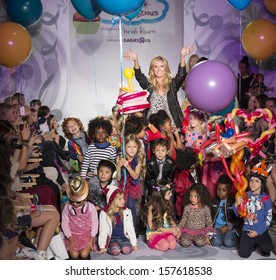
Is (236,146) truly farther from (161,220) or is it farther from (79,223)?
(79,223)

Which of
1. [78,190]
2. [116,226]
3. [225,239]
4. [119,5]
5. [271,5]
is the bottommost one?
[225,239]

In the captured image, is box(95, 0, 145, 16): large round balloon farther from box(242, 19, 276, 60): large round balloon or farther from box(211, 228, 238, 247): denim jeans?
box(211, 228, 238, 247): denim jeans

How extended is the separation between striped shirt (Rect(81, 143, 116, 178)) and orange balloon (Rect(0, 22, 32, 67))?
1.26 meters

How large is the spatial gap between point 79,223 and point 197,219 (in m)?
0.98

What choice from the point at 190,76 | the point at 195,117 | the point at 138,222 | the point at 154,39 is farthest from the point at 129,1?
the point at 154,39

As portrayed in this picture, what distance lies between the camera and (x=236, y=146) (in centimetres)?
439

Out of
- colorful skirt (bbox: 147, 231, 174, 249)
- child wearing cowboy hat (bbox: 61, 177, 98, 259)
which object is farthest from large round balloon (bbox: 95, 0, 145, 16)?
colorful skirt (bbox: 147, 231, 174, 249)

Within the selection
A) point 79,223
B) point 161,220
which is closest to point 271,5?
point 161,220

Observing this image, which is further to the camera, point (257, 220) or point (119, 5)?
point (119, 5)

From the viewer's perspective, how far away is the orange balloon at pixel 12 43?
5.32 m

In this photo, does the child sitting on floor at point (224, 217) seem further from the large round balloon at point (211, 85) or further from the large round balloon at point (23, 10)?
the large round balloon at point (23, 10)

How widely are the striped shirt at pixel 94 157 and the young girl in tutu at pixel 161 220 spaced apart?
0.62 metres

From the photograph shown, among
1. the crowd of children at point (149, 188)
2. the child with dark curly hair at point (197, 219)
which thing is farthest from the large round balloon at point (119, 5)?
the child with dark curly hair at point (197, 219)

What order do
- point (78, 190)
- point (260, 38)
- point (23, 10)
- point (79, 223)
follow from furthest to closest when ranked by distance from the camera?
point (23, 10) → point (260, 38) → point (79, 223) → point (78, 190)
